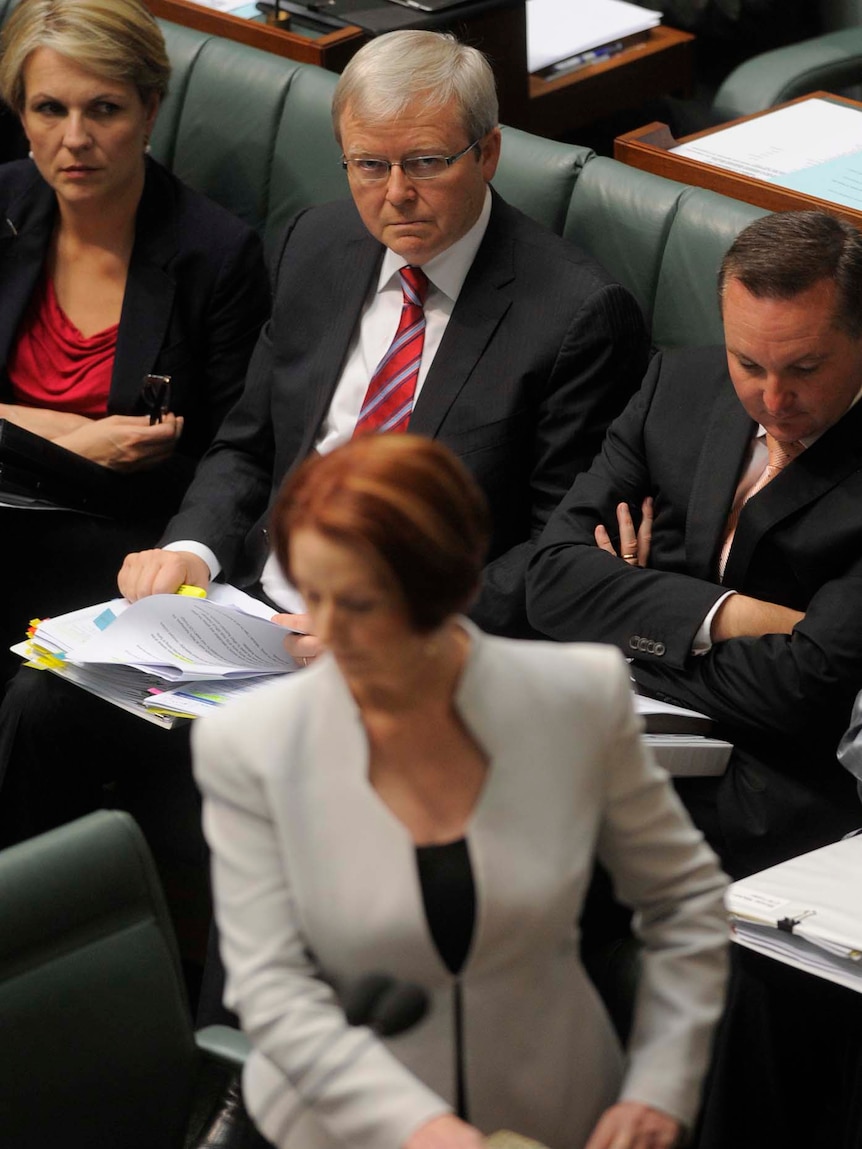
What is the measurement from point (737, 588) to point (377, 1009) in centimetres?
106

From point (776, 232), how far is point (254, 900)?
3.68ft

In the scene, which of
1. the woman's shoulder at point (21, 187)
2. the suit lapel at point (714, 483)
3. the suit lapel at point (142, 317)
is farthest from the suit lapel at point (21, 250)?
the suit lapel at point (714, 483)

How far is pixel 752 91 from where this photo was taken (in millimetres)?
3285

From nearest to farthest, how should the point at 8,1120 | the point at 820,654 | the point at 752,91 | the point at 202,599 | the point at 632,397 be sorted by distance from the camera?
the point at 8,1120 < the point at 820,654 < the point at 202,599 < the point at 632,397 < the point at 752,91

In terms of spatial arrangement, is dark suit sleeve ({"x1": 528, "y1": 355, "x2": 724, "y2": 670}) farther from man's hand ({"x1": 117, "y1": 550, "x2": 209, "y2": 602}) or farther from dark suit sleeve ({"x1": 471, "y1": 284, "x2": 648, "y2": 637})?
man's hand ({"x1": 117, "y1": 550, "x2": 209, "y2": 602})

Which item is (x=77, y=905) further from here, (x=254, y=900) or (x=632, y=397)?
(x=632, y=397)

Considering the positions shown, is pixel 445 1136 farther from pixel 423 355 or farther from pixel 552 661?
pixel 423 355

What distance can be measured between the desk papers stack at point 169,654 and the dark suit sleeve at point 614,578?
365 millimetres

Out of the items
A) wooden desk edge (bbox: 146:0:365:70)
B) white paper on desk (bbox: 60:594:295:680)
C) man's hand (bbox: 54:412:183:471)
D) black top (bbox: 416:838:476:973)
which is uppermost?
wooden desk edge (bbox: 146:0:365:70)

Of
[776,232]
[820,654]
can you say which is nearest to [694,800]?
[820,654]

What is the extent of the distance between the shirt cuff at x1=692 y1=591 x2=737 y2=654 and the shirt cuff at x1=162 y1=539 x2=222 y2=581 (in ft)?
2.56

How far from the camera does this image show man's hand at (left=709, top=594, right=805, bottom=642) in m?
1.90

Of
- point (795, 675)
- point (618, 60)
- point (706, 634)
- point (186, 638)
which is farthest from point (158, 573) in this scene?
point (618, 60)

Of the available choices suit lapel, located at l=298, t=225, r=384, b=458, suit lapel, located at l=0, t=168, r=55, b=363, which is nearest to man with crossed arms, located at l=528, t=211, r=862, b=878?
suit lapel, located at l=298, t=225, r=384, b=458
